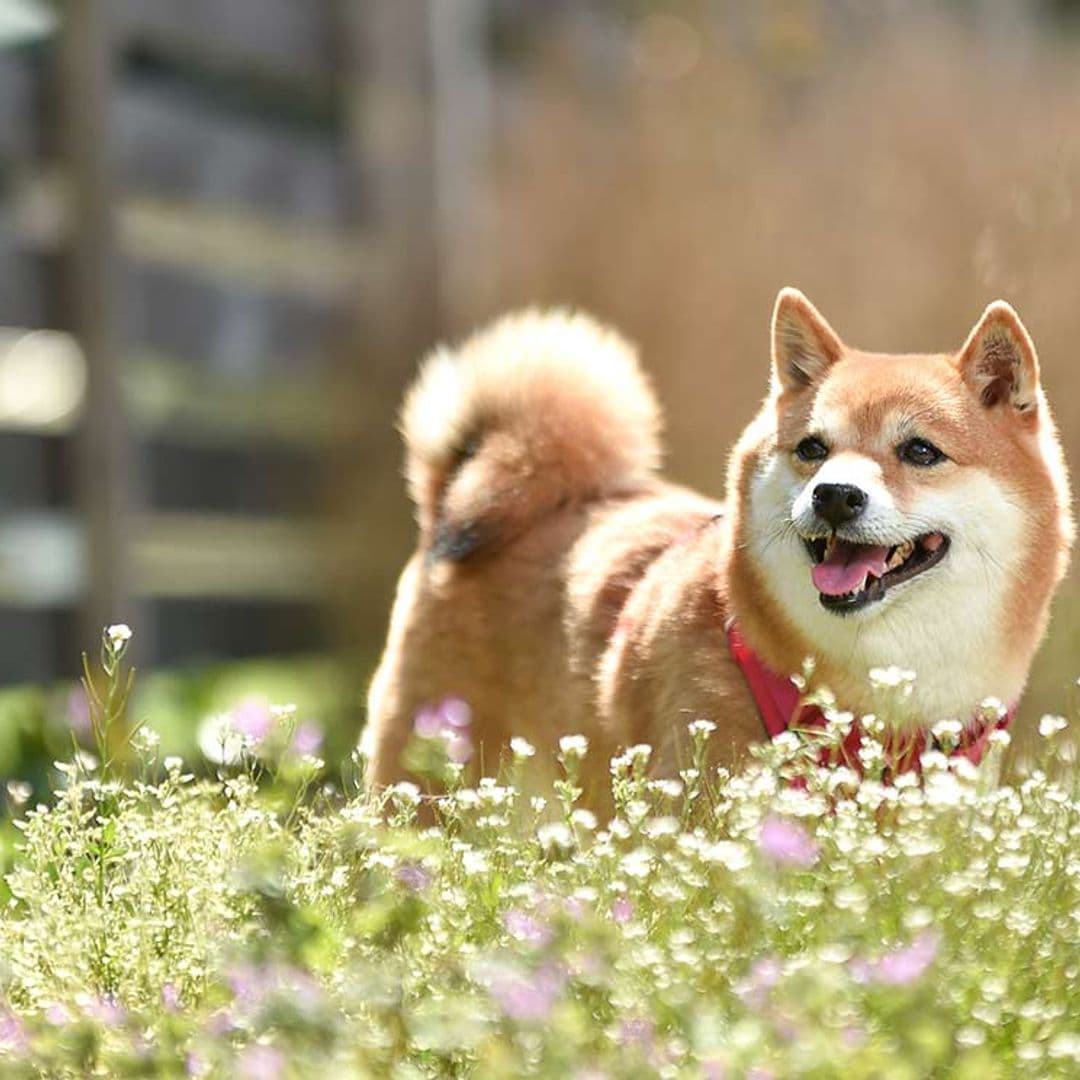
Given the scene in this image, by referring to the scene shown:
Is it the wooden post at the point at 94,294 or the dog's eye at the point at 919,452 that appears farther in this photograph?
the wooden post at the point at 94,294

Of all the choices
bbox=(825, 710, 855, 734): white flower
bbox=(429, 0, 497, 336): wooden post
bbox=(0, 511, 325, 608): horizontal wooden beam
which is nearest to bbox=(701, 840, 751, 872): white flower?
bbox=(825, 710, 855, 734): white flower

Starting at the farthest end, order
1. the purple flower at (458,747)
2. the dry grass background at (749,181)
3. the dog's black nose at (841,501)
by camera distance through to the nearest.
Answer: the dry grass background at (749,181)
the dog's black nose at (841,501)
the purple flower at (458,747)

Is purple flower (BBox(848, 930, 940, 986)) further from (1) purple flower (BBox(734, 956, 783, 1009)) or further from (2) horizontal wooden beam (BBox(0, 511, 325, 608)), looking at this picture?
(2) horizontal wooden beam (BBox(0, 511, 325, 608))

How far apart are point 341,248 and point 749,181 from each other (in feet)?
5.34

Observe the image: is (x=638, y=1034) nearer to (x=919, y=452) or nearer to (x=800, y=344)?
(x=919, y=452)

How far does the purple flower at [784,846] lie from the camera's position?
2189 mm

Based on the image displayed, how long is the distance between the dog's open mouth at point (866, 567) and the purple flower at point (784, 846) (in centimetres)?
90

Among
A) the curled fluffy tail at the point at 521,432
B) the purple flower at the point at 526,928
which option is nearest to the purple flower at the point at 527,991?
the purple flower at the point at 526,928

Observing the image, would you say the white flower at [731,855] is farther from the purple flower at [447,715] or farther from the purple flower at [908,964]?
the purple flower at [447,715]

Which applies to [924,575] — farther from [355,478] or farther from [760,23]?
[760,23]

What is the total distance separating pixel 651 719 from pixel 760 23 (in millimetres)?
5919

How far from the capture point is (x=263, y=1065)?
6.44ft

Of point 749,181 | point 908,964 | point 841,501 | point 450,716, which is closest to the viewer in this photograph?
point 908,964

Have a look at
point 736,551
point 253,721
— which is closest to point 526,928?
point 253,721
